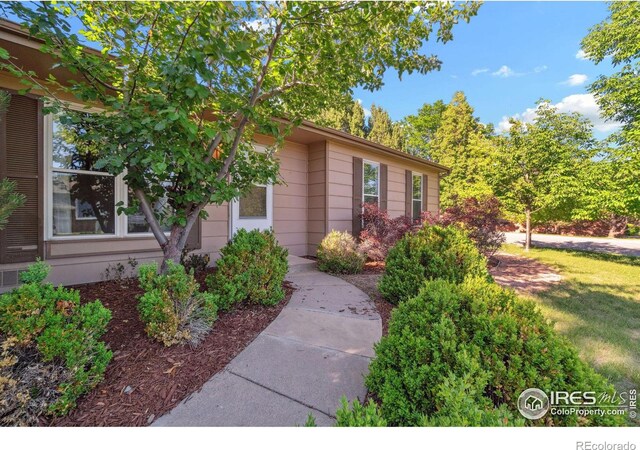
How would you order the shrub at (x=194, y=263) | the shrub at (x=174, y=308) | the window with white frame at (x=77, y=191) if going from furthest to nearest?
the shrub at (x=194, y=263), the window with white frame at (x=77, y=191), the shrub at (x=174, y=308)

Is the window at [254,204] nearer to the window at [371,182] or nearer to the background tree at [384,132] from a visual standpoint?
the window at [371,182]

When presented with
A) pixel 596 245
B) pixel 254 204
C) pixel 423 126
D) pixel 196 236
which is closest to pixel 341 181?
pixel 254 204

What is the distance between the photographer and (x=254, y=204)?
622cm

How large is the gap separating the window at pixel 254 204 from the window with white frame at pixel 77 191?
192cm

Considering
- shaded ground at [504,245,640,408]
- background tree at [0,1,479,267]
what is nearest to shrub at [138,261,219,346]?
background tree at [0,1,479,267]

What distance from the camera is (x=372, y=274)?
5.59 metres

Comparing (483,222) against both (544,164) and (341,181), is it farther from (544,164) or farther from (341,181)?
(544,164)

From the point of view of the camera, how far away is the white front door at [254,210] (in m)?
5.91

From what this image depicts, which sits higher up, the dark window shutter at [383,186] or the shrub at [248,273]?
the dark window shutter at [383,186]

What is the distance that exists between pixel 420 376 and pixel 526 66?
4.98m

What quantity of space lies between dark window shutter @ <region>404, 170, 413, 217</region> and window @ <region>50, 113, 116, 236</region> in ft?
25.6

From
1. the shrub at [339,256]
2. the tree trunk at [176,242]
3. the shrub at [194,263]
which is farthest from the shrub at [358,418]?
the shrub at [339,256]

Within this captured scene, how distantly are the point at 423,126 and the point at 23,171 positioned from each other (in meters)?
24.3
